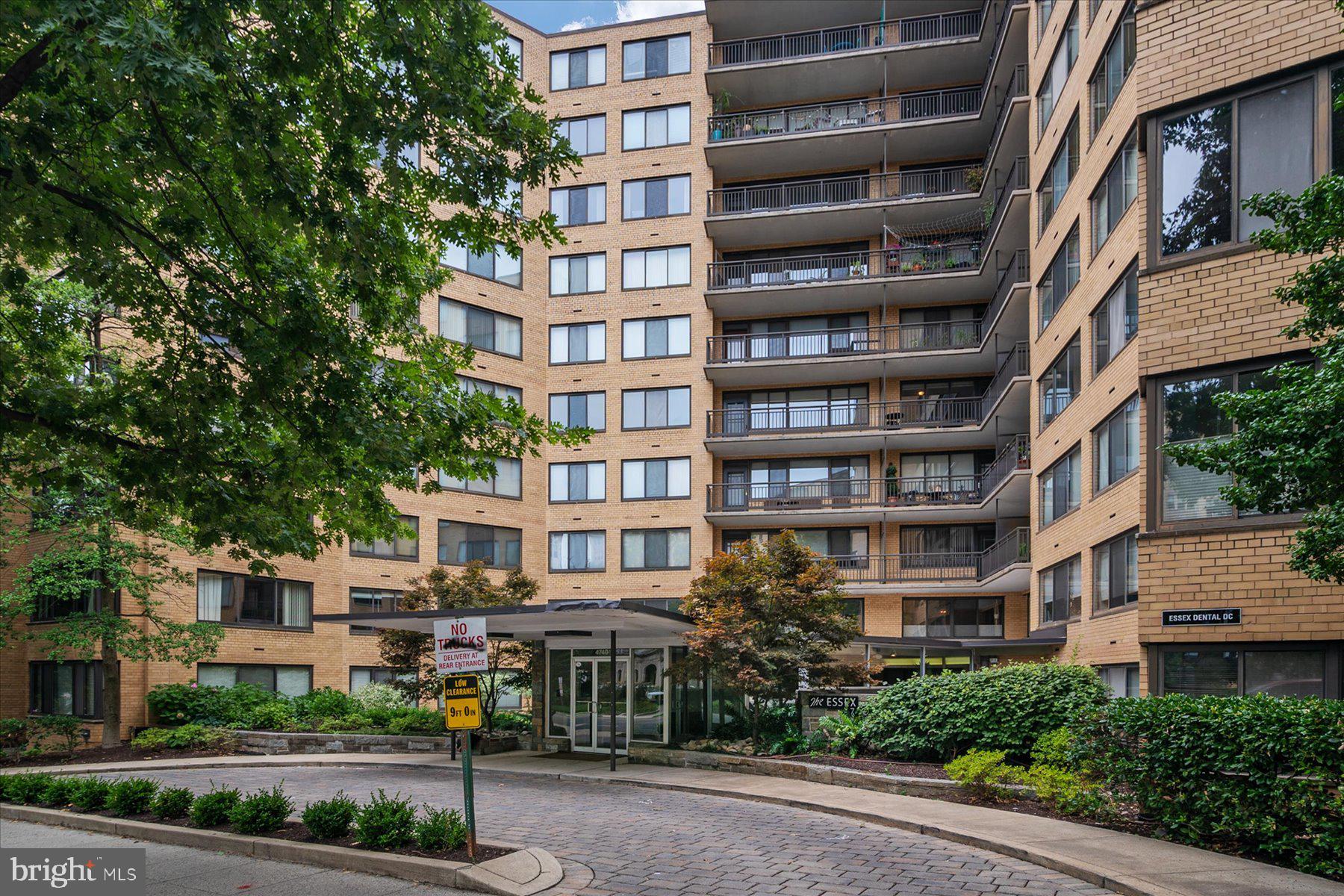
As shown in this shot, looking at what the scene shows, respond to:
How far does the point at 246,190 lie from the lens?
10.0 metres

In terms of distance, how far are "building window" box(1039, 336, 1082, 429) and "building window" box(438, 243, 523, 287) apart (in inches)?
799

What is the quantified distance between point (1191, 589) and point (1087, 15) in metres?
13.9

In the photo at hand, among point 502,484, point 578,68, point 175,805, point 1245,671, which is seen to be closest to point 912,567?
point 502,484

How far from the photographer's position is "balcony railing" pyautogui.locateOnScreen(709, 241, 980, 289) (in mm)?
39656

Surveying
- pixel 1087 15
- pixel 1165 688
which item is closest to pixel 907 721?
pixel 1165 688

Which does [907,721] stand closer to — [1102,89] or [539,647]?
[539,647]

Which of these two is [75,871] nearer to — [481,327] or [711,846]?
[711,846]

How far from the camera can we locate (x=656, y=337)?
41344 millimetres

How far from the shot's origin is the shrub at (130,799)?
561 inches

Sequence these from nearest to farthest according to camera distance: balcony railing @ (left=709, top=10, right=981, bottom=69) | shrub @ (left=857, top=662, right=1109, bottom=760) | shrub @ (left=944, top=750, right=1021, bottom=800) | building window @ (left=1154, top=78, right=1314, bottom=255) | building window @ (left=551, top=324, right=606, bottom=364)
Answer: building window @ (left=1154, top=78, right=1314, bottom=255)
shrub @ (left=944, top=750, right=1021, bottom=800)
shrub @ (left=857, top=662, right=1109, bottom=760)
balcony railing @ (left=709, top=10, right=981, bottom=69)
building window @ (left=551, top=324, right=606, bottom=364)

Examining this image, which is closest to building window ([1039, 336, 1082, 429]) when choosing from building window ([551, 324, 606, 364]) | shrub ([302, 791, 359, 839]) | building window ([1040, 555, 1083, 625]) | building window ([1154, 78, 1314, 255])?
building window ([1040, 555, 1083, 625])

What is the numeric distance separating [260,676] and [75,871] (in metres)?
20.6

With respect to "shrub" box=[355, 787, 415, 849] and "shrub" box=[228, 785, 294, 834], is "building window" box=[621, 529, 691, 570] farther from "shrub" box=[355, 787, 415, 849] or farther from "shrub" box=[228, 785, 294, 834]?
"shrub" box=[355, 787, 415, 849]

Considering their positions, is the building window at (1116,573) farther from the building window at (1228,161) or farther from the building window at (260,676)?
the building window at (260,676)
